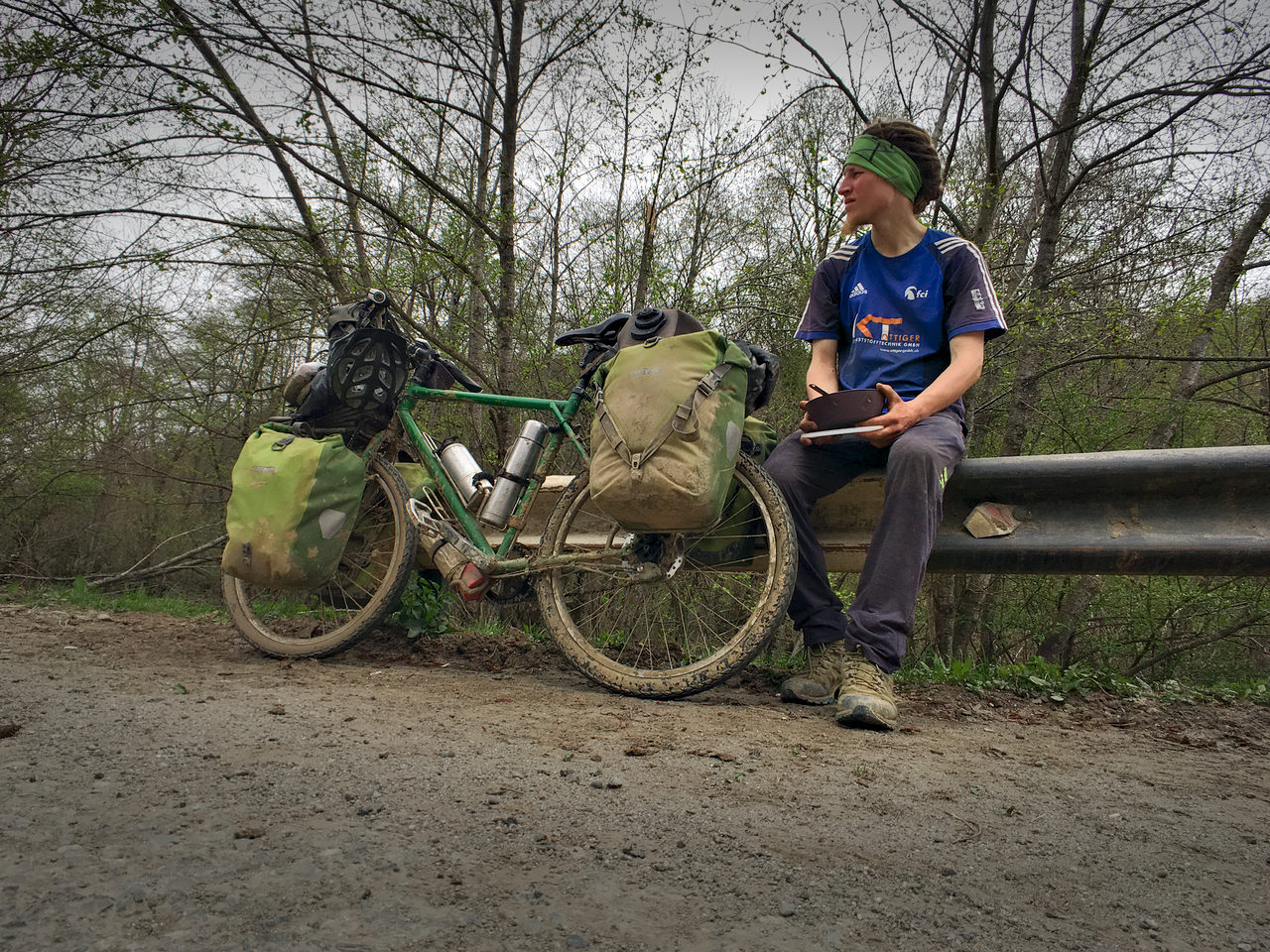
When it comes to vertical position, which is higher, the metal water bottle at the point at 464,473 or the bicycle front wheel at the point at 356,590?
the metal water bottle at the point at 464,473

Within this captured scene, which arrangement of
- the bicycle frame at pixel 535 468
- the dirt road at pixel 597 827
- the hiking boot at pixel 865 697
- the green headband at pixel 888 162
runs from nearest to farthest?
the dirt road at pixel 597 827, the hiking boot at pixel 865 697, the green headband at pixel 888 162, the bicycle frame at pixel 535 468

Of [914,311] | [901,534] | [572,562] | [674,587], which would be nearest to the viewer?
[901,534]

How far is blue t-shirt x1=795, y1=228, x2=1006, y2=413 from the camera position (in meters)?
2.63

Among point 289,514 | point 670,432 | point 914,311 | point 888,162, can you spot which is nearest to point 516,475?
point 289,514

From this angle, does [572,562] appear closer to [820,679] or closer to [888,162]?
[820,679]

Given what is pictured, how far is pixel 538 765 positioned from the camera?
64.4 inches

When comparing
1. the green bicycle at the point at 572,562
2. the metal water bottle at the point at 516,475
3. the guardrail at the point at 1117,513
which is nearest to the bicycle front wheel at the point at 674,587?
the green bicycle at the point at 572,562

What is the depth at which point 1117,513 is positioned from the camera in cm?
261

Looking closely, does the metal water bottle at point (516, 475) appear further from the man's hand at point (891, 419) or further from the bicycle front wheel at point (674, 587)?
the man's hand at point (891, 419)

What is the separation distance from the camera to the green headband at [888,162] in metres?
2.73

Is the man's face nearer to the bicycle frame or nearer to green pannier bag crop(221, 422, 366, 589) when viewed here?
the bicycle frame

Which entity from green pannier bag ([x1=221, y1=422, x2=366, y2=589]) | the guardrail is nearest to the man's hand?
the guardrail

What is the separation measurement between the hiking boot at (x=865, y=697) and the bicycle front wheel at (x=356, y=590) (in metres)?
2.00

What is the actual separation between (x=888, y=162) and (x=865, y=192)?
0.13 m
